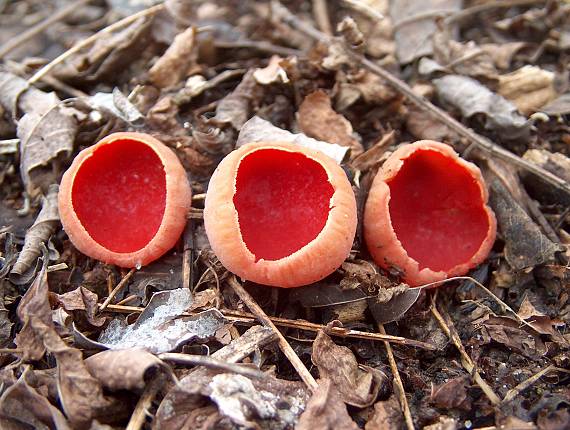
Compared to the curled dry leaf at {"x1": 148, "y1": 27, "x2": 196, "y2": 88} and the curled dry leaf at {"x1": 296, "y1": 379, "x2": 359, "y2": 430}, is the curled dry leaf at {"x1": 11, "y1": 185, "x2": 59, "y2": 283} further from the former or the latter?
the curled dry leaf at {"x1": 296, "y1": 379, "x2": 359, "y2": 430}

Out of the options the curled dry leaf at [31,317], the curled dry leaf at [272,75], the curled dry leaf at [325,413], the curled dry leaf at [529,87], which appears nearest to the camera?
the curled dry leaf at [325,413]

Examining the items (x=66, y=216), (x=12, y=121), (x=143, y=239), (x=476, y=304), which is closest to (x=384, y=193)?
(x=476, y=304)

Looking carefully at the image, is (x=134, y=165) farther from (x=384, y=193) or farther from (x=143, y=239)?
(x=384, y=193)

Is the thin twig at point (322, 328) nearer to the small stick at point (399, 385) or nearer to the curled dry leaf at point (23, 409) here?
the small stick at point (399, 385)

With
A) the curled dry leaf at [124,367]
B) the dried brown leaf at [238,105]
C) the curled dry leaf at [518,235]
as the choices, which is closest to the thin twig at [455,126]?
the curled dry leaf at [518,235]

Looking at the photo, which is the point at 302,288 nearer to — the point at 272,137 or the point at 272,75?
the point at 272,137

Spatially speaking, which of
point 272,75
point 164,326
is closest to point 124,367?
point 164,326
